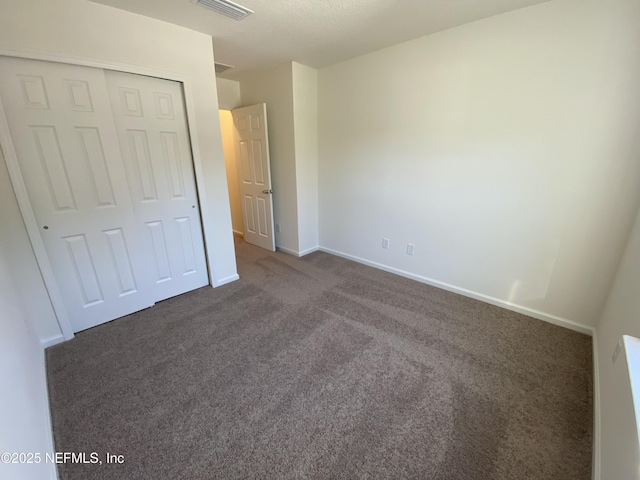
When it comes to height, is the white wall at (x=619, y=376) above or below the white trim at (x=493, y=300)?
above

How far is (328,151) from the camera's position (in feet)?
11.6

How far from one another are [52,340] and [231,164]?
3.30 meters

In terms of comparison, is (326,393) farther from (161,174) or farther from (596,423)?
(161,174)

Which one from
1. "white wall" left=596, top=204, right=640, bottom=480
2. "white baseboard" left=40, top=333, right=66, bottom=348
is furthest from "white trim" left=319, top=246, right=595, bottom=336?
"white baseboard" left=40, top=333, right=66, bottom=348

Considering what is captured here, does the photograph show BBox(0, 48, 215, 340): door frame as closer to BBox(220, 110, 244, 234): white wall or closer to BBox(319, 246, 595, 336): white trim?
BBox(220, 110, 244, 234): white wall

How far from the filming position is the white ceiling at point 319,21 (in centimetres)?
193

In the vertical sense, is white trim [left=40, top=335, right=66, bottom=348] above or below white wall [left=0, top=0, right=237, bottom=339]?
below

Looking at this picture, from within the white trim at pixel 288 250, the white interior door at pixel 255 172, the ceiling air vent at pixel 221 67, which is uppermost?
the ceiling air vent at pixel 221 67

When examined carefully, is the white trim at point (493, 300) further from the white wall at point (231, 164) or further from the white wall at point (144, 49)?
the white wall at point (231, 164)

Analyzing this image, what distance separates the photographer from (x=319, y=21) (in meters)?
2.17

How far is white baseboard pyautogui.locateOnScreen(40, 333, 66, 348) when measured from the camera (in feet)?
6.64

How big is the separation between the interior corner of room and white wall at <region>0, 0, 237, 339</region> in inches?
0.4

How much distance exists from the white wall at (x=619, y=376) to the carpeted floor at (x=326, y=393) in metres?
0.17

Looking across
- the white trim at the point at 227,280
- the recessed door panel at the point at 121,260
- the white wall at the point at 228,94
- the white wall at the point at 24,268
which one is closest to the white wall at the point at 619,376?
the white trim at the point at 227,280
